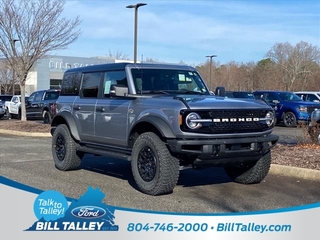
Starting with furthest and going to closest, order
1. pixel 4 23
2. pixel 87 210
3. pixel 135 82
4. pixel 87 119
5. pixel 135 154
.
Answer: pixel 4 23, pixel 87 119, pixel 135 82, pixel 135 154, pixel 87 210

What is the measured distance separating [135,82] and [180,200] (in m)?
2.19

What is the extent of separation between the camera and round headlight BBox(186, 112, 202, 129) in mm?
6680

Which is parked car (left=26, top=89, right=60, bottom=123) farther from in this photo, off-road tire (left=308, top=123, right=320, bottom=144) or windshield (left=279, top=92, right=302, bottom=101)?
off-road tire (left=308, top=123, right=320, bottom=144)

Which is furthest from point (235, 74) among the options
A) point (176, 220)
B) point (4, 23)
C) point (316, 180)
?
point (176, 220)

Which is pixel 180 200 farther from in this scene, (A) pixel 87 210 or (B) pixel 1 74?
(B) pixel 1 74

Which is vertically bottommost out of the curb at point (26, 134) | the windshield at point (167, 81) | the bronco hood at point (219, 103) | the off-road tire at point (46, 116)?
the curb at point (26, 134)

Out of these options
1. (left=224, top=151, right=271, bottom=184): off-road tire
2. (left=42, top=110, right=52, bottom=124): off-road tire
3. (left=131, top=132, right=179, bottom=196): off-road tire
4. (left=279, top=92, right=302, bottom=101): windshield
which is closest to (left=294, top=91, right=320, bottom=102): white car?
(left=279, top=92, right=302, bottom=101): windshield

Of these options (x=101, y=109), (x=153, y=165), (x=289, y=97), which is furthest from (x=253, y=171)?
(x=289, y=97)

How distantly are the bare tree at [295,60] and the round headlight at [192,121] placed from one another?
174 feet

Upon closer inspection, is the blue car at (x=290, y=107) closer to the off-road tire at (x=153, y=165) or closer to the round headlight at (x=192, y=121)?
the off-road tire at (x=153, y=165)

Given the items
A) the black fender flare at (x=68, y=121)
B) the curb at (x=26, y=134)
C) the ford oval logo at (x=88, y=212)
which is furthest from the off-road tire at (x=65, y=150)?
the curb at (x=26, y=134)

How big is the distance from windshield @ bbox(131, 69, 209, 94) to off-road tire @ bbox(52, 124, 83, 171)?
202 cm

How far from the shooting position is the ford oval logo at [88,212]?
14.4 ft

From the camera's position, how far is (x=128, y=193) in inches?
287
